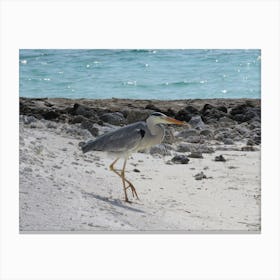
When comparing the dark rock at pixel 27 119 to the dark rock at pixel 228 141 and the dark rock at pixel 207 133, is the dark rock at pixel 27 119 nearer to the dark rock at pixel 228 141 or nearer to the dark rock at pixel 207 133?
the dark rock at pixel 207 133

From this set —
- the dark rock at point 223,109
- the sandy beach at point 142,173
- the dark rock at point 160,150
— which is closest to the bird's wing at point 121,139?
the sandy beach at point 142,173

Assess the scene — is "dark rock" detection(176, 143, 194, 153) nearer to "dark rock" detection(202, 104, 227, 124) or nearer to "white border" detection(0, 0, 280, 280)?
"dark rock" detection(202, 104, 227, 124)

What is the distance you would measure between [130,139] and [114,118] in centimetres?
31

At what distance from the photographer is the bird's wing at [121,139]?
21.9ft

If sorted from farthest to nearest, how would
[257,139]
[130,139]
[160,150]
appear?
[160,150] < [257,139] < [130,139]

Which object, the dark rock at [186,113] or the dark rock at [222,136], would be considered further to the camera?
the dark rock at [222,136]

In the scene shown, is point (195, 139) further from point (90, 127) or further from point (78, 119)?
point (78, 119)

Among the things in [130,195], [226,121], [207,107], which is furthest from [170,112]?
[130,195]
